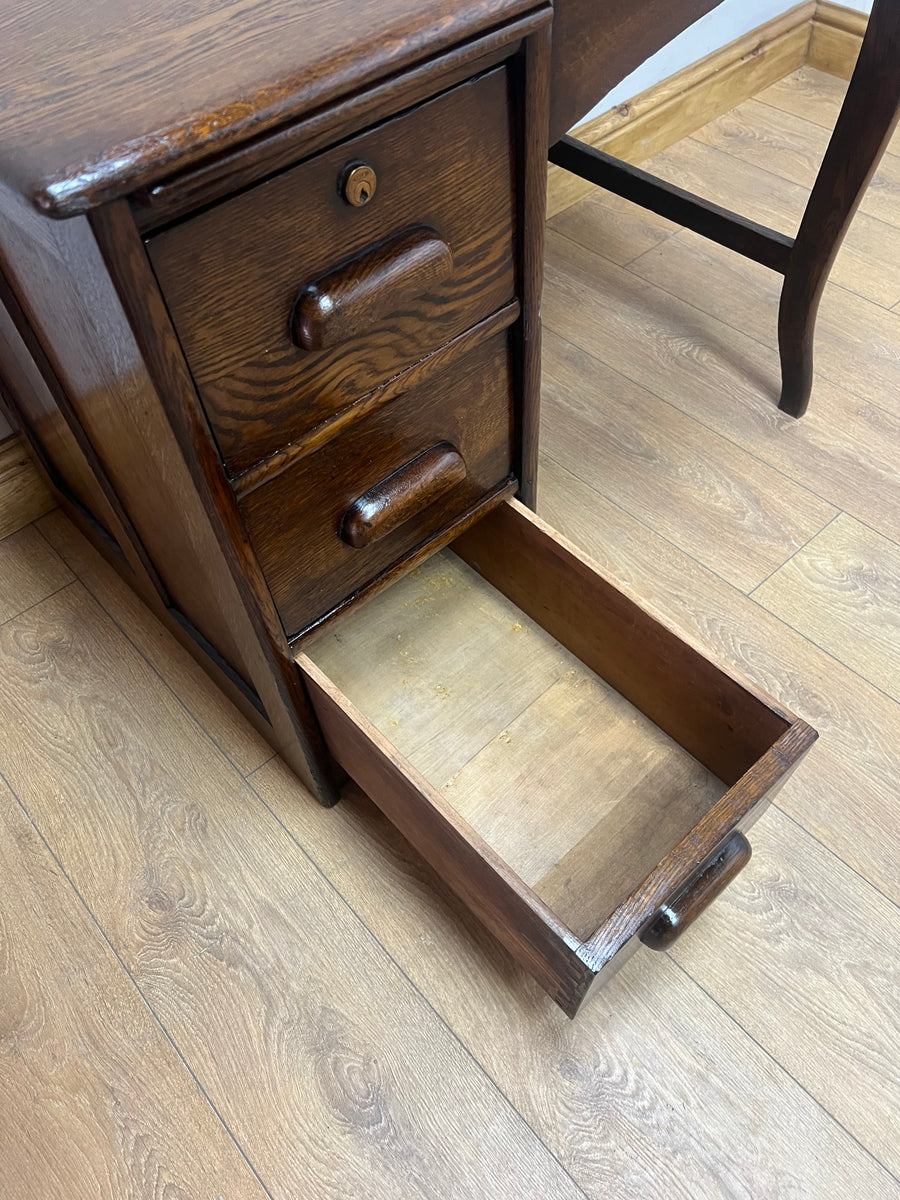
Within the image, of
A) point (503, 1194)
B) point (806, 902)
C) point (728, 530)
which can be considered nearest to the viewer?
point (503, 1194)

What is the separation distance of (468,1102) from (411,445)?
20.4 inches

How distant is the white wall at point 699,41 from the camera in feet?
4.59

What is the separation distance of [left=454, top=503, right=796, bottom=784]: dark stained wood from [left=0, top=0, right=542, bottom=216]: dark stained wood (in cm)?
44

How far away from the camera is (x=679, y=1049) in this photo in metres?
0.73

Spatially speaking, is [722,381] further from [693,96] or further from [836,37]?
[836,37]

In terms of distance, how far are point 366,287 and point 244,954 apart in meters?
0.57

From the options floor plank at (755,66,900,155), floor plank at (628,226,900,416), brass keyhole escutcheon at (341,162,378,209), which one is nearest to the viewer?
brass keyhole escutcheon at (341,162,378,209)

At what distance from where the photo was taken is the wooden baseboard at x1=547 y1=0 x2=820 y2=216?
4.65 feet

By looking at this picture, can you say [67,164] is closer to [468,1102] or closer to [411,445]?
[411,445]

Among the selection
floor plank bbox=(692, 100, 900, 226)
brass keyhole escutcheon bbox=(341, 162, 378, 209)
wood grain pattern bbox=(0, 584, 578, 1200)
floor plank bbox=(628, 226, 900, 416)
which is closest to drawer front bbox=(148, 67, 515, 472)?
brass keyhole escutcheon bbox=(341, 162, 378, 209)

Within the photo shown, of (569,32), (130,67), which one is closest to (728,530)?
(569,32)

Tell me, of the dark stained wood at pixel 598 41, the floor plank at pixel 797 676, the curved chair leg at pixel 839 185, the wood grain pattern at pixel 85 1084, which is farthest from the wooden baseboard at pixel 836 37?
the wood grain pattern at pixel 85 1084

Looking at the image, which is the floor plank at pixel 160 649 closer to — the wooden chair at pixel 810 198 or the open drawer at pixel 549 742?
the open drawer at pixel 549 742

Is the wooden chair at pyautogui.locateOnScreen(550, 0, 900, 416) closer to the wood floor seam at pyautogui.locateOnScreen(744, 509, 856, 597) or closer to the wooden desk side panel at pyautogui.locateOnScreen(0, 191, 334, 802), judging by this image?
the wood floor seam at pyautogui.locateOnScreen(744, 509, 856, 597)
